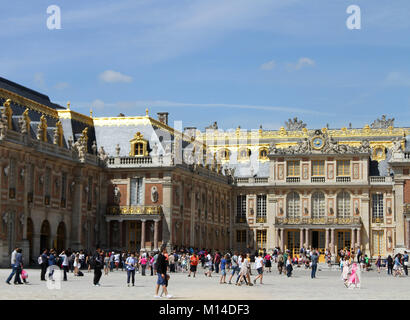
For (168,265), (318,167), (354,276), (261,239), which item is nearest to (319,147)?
(318,167)

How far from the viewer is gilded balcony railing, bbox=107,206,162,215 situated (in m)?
61.0

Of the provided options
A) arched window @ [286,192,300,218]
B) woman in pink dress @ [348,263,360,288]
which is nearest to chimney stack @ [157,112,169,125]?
arched window @ [286,192,300,218]

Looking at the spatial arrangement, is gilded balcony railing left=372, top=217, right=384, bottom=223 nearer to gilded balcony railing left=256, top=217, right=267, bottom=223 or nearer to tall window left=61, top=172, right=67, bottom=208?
gilded balcony railing left=256, top=217, right=267, bottom=223

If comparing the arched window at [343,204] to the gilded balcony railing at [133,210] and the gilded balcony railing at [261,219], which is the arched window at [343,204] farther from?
the gilded balcony railing at [133,210]

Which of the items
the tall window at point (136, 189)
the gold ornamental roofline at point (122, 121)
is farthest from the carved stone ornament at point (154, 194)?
the gold ornamental roofline at point (122, 121)

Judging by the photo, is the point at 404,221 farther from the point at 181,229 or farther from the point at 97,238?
the point at 97,238

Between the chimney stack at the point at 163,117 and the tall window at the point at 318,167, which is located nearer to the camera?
the chimney stack at the point at 163,117

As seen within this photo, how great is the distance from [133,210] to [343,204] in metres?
24.1

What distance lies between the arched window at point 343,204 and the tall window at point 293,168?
4.50m

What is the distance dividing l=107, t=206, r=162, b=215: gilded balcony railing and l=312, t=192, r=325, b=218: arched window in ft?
71.1

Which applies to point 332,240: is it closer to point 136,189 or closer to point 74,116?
point 136,189

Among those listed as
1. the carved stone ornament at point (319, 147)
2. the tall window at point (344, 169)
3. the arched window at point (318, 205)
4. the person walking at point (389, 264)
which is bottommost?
the person walking at point (389, 264)

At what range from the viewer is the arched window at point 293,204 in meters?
78.8

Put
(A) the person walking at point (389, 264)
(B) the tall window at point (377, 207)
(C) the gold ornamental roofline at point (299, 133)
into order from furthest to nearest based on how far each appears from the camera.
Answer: (C) the gold ornamental roofline at point (299, 133) → (B) the tall window at point (377, 207) → (A) the person walking at point (389, 264)
